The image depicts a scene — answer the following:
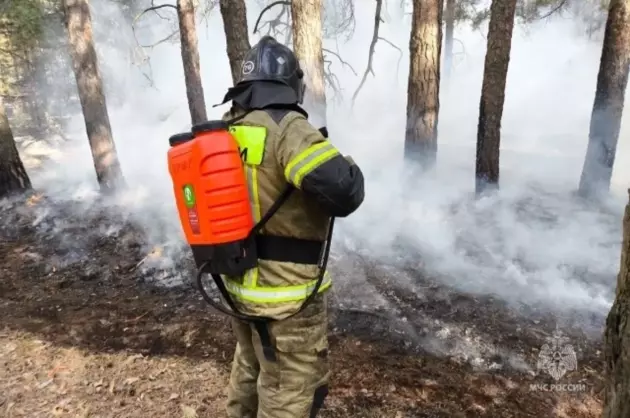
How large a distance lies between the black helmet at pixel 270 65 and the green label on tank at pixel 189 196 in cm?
62

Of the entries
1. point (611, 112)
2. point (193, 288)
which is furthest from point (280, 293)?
point (611, 112)

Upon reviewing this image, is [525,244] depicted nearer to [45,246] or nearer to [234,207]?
[234,207]

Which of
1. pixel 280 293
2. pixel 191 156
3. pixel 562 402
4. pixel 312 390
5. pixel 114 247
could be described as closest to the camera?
pixel 191 156

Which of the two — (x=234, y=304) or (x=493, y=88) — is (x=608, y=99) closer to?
(x=493, y=88)

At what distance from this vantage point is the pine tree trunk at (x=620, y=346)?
1.44 meters

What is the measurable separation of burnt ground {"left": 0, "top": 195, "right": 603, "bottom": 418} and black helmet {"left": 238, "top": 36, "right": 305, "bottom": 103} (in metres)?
2.28

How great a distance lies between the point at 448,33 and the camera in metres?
18.0

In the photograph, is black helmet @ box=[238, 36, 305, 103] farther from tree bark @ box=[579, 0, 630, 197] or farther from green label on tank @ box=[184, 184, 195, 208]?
tree bark @ box=[579, 0, 630, 197]

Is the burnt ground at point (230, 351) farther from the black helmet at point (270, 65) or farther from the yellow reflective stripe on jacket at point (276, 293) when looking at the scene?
the black helmet at point (270, 65)

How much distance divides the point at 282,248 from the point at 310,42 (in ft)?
17.0

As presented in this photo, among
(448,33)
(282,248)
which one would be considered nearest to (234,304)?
(282,248)

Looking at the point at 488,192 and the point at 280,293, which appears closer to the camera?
the point at 280,293

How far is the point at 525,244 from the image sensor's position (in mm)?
6039

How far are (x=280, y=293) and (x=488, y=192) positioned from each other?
6.43 meters
